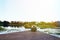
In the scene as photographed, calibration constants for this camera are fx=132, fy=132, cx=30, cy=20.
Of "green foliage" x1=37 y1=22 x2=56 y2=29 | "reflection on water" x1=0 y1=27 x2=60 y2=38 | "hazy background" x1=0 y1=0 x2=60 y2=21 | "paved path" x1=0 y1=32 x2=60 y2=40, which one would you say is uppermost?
"hazy background" x1=0 y1=0 x2=60 y2=21

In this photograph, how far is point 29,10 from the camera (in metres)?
2.10

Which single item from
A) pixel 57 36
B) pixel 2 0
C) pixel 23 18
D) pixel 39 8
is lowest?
pixel 57 36

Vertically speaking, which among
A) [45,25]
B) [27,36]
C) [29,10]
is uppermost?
[29,10]

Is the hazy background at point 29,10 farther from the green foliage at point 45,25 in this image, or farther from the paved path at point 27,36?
the paved path at point 27,36

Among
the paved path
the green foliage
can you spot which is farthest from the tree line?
the paved path

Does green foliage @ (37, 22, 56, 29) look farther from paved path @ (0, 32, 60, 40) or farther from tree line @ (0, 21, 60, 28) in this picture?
paved path @ (0, 32, 60, 40)

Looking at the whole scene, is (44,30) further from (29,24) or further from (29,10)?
(29,10)

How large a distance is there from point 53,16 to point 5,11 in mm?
767

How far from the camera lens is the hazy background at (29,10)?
6.86ft


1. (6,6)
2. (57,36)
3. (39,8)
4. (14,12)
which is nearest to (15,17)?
(14,12)

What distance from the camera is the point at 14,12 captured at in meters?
2.10

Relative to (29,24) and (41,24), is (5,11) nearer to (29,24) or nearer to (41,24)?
(29,24)

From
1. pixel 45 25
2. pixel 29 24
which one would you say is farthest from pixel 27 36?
pixel 45 25

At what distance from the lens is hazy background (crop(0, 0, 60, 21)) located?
82.4 inches
